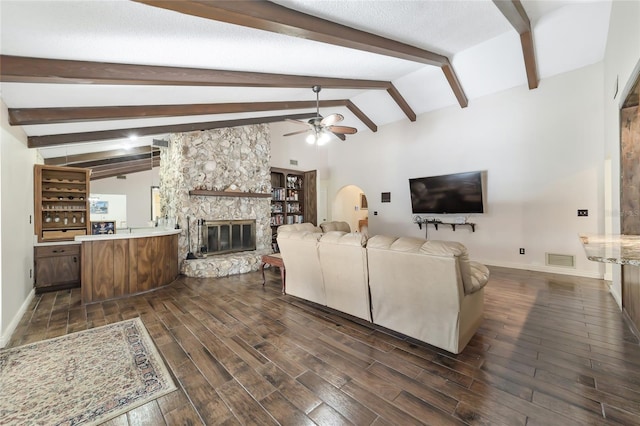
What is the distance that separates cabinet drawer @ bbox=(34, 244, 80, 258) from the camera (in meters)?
4.04

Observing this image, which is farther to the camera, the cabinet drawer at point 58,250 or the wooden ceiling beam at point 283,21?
the cabinet drawer at point 58,250

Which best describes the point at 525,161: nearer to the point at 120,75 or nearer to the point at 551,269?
the point at 551,269

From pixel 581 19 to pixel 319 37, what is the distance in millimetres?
4194

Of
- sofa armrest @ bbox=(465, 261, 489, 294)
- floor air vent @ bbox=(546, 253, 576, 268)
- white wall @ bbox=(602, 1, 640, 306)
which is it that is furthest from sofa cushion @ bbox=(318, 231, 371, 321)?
floor air vent @ bbox=(546, 253, 576, 268)

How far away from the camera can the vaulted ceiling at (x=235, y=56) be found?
1.92 m

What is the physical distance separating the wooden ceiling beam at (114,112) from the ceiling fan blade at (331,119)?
1267 millimetres

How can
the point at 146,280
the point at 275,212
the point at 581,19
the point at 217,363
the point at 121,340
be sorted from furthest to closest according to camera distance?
1. the point at 275,212
2. the point at 146,280
3. the point at 581,19
4. the point at 121,340
5. the point at 217,363

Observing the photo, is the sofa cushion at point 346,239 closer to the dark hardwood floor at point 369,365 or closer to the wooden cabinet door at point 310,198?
the dark hardwood floor at point 369,365

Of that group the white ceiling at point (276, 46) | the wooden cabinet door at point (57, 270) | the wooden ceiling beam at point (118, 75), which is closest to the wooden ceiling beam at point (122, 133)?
the white ceiling at point (276, 46)

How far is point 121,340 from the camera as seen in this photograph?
2559 mm

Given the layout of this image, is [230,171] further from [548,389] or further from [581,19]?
[581,19]

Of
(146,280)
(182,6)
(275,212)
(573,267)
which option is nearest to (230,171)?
(275,212)

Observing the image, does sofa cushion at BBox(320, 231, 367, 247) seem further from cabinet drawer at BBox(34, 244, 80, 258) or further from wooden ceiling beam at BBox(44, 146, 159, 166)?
wooden ceiling beam at BBox(44, 146, 159, 166)

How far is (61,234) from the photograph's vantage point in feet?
14.4
